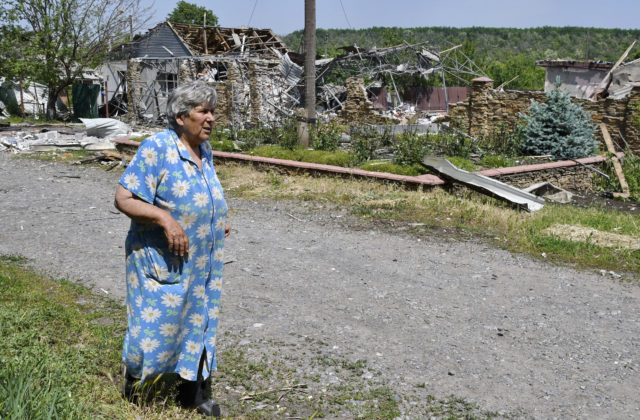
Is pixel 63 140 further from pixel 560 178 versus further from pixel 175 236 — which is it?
pixel 175 236

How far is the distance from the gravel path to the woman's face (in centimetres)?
195

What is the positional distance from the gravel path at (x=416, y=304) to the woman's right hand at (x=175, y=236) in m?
1.64

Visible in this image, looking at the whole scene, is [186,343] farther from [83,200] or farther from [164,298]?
[83,200]

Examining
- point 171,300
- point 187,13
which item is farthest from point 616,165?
point 187,13

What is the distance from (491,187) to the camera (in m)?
9.95

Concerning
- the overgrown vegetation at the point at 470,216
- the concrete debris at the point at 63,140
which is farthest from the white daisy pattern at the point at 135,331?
the concrete debris at the point at 63,140

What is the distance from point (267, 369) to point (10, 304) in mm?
2101

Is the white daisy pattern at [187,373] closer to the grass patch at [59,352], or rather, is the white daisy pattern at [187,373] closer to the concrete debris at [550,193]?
the grass patch at [59,352]

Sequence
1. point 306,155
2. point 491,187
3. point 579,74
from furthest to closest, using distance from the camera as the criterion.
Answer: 1. point 579,74
2. point 306,155
3. point 491,187

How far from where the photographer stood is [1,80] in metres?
30.4

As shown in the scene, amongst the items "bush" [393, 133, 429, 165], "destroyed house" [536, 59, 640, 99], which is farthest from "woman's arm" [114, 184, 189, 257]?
"destroyed house" [536, 59, 640, 99]

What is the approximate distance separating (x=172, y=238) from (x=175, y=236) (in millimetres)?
17

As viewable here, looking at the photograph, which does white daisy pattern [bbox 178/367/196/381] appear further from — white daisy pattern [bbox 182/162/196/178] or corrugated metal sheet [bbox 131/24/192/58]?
corrugated metal sheet [bbox 131/24/192/58]

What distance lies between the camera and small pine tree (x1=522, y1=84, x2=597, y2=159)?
45.9 feet
